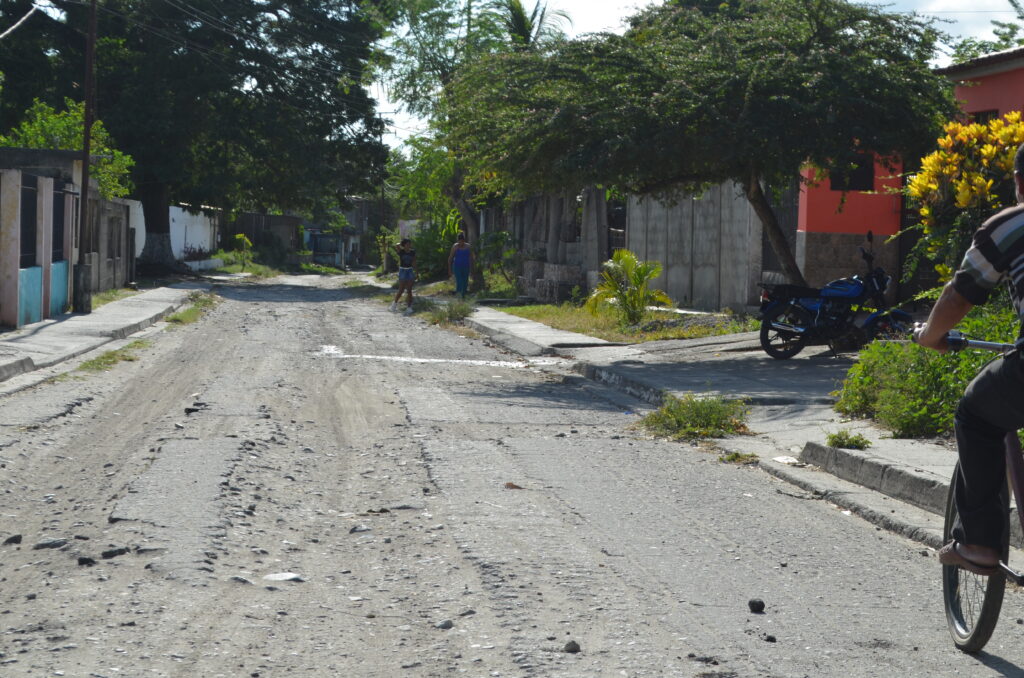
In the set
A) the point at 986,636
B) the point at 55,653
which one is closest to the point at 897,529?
the point at 986,636

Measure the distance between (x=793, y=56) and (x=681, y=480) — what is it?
8.64 metres

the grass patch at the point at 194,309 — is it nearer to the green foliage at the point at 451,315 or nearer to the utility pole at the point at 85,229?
the utility pole at the point at 85,229

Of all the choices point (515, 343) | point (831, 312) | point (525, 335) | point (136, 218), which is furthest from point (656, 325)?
point (136, 218)

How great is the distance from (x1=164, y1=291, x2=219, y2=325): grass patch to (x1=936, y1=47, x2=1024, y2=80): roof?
13647mm

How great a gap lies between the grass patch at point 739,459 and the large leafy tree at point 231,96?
3239 centimetres

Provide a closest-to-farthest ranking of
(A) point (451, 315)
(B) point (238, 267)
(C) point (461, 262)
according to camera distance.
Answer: (A) point (451, 315), (C) point (461, 262), (B) point (238, 267)

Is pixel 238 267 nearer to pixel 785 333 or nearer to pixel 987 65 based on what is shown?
pixel 987 65

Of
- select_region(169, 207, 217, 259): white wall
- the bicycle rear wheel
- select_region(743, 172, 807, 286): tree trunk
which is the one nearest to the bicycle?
the bicycle rear wheel

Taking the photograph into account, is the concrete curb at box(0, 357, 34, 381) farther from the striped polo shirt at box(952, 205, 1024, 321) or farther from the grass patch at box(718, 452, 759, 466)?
the striped polo shirt at box(952, 205, 1024, 321)

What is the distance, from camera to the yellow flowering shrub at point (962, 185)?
32.7ft

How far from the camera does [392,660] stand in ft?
13.1

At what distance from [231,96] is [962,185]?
1360 inches

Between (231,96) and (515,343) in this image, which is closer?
(515,343)

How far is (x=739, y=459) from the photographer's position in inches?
338
